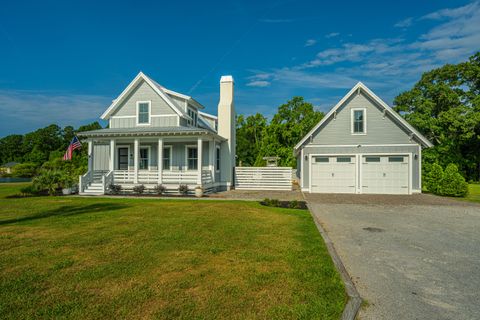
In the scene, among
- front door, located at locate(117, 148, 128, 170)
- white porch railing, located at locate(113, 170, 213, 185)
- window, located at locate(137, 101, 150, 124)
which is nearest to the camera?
white porch railing, located at locate(113, 170, 213, 185)

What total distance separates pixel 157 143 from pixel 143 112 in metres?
2.50

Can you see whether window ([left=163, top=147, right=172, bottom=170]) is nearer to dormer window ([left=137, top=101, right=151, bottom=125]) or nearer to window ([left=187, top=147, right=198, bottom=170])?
window ([left=187, top=147, right=198, bottom=170])

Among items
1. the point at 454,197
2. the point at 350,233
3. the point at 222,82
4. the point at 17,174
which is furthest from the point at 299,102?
the point at 17,174

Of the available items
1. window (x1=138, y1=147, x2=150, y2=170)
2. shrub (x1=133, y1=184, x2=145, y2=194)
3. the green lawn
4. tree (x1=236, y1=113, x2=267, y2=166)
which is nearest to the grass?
shrub (x1=133, y1=184, x2=145, y2=194)

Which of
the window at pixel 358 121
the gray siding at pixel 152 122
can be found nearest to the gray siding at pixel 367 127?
the window at pixel 358 121

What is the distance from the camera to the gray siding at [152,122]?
19406 mm

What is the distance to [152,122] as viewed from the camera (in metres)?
19.8

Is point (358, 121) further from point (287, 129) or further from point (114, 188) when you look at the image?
point (287, 129)

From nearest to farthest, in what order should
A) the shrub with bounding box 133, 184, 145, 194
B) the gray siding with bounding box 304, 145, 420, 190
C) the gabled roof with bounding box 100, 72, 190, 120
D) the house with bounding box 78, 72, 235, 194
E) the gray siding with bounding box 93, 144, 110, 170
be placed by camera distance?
1. the shrub with bounding box 133, 184, 145, 194
2. the house with bounding box 78, 72, 235, 194
3. the gray siding with bounding box 304, 145, 420, 190
4. the gabled roof with bounding box 100, 72, 190, 120
5. the gray siding with bounding box 93, 144, 110, 170

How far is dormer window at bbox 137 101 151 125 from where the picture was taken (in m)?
19.9

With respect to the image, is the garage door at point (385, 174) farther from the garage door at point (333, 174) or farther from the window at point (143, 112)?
the window at point (143, 112)

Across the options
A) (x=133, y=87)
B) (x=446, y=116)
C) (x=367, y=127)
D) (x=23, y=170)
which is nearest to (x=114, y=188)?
(x=133, y=87)

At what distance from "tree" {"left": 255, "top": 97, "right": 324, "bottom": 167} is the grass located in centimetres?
3077

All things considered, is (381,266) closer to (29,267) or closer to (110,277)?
(110,277)
